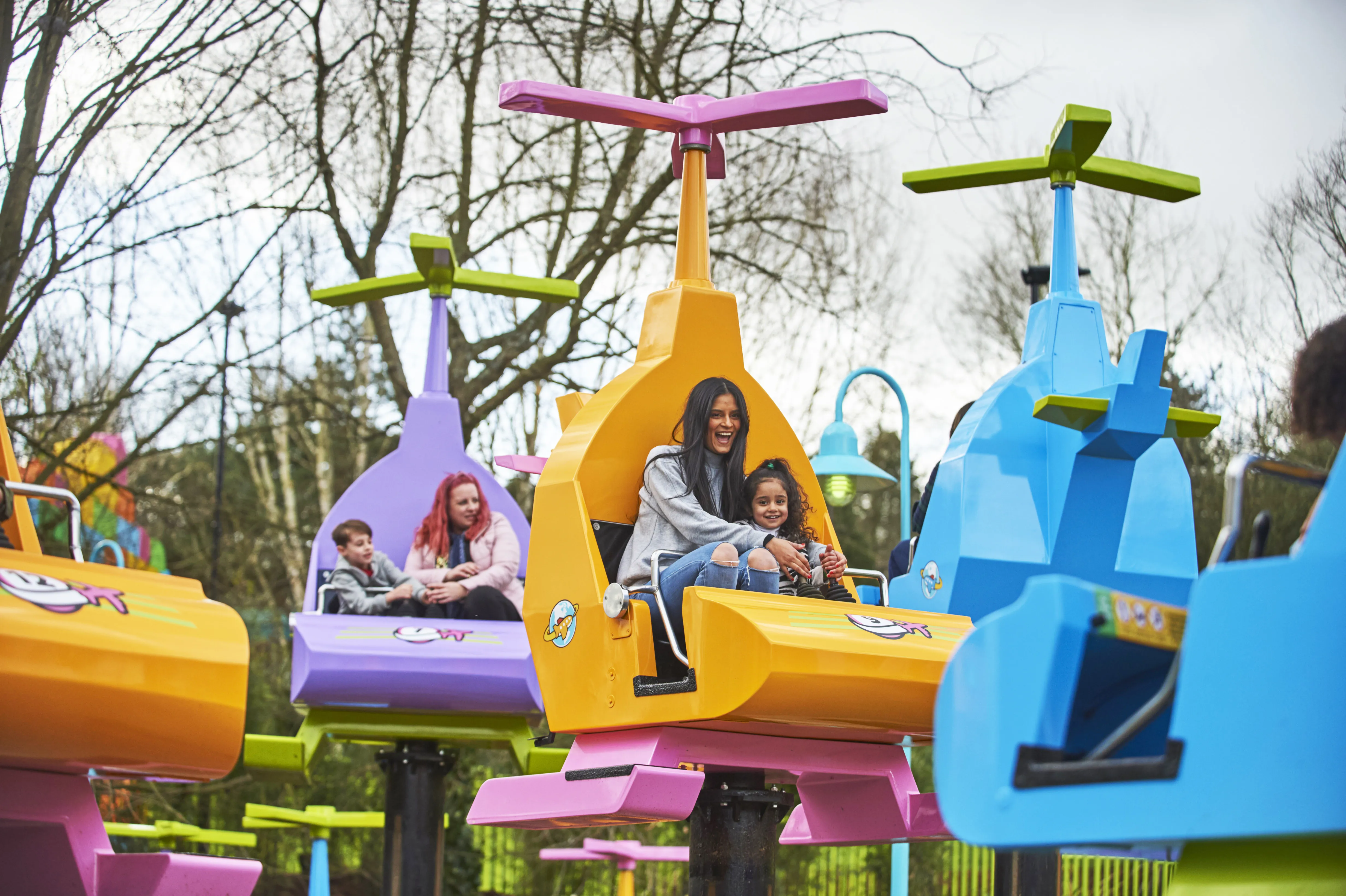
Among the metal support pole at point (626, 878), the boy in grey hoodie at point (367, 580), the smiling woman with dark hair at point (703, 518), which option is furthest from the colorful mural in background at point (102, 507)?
the smiling woman with dark hair at point (703, 518)

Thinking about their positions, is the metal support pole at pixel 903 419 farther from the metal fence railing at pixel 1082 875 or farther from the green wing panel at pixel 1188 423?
the metal fence railing at pixel 1082 875

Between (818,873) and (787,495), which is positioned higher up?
(787,495)

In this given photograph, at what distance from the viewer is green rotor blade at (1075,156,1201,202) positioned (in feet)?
18.8

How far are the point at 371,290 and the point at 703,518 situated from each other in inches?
138

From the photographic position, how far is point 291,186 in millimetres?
10719

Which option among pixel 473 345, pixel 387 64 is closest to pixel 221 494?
pixel 473 345

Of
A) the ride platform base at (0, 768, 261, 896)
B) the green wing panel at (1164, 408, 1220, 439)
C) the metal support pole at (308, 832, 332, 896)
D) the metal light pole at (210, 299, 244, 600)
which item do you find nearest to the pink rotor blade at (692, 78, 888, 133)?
the green wing panel at (1164, 408, 1220, 439)

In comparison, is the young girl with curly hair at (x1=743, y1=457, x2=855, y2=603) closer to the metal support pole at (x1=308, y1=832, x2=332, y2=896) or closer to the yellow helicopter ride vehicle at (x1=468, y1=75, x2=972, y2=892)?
the yellow helicopter ride vehicle at (x1=468, y1=75, x2=972, y2=892)

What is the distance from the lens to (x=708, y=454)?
494 cm

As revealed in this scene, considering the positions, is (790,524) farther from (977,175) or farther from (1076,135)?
(1076,135)

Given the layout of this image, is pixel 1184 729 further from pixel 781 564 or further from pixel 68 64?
pixel 68 64

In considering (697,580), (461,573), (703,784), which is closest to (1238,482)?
(697,580)

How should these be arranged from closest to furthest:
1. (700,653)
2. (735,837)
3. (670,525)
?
(700,653)
(735,837)
(670,525)

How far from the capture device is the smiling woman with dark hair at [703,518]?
4.41 metres
